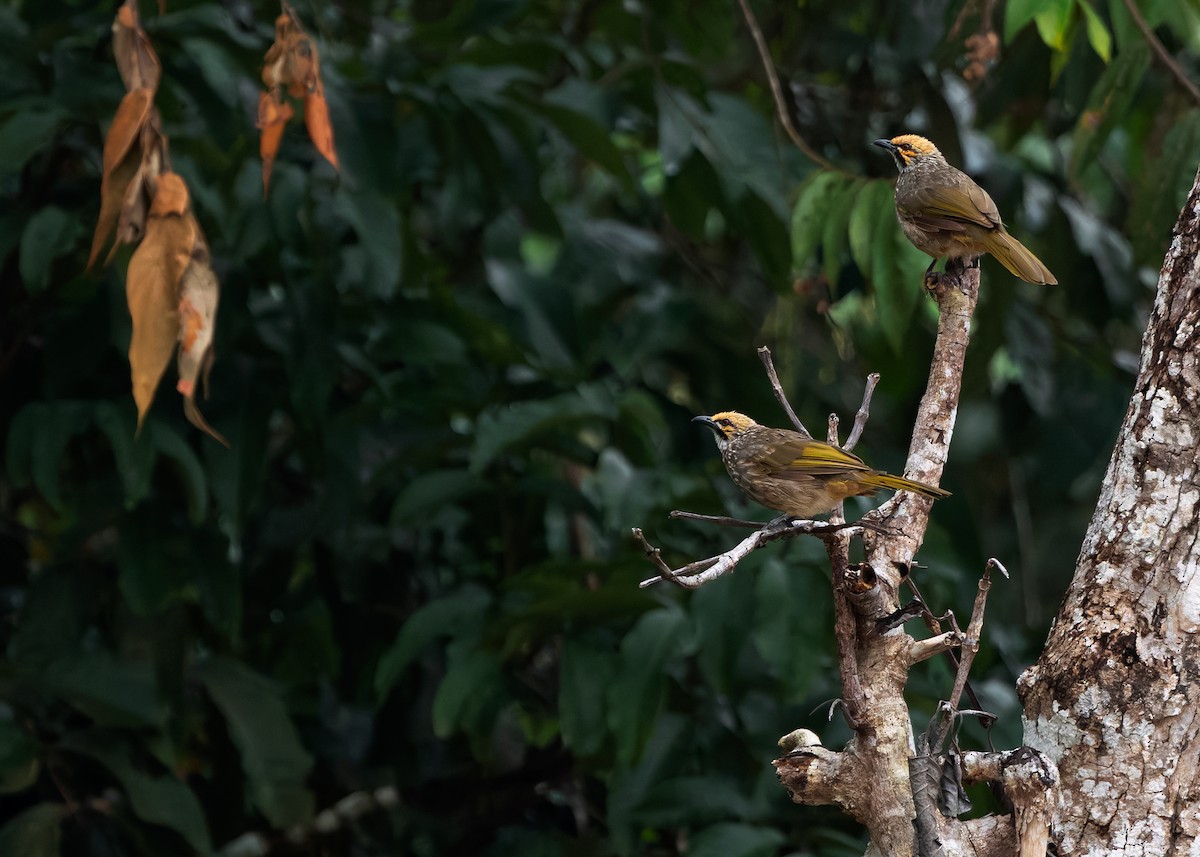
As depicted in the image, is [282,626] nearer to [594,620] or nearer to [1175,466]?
[594,620]

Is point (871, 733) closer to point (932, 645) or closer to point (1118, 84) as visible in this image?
point (932, 645)

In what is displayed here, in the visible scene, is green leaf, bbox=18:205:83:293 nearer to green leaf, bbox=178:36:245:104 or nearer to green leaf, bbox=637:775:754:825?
green leaf, bbox=178:36:245:104

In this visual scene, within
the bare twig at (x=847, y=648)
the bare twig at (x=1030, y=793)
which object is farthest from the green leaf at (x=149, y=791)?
the bare twig at (x=1030, y=793)

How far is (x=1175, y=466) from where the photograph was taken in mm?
2125

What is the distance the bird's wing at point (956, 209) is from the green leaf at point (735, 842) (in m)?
1.63

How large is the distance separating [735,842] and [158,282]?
1.95 meters

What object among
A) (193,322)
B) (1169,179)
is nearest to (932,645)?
(193,322)

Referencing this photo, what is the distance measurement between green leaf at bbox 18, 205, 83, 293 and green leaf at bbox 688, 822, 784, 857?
7.11 ft

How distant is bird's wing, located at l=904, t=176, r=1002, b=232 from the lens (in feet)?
9.07

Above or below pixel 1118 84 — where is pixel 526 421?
below

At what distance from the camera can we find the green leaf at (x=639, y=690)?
3.72m

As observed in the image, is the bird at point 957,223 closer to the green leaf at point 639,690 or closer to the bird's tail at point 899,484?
the bird's tail at point 899,484

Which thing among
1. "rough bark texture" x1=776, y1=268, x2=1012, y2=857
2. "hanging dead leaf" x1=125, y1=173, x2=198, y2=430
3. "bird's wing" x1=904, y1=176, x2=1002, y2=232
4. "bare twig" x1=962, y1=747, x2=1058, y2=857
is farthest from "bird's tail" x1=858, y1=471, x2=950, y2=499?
"hanging dead leaf" x1=125, y1=173, x2=198, y2=430

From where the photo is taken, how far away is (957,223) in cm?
278
